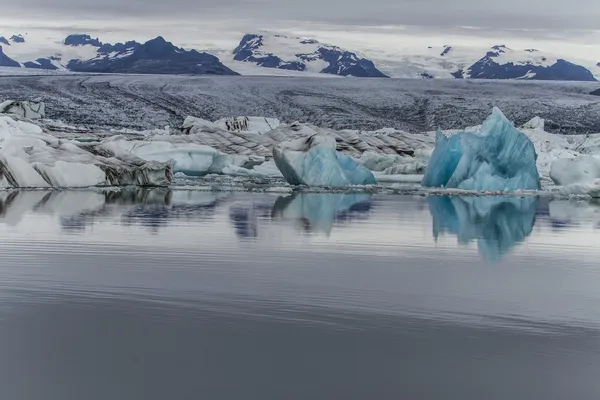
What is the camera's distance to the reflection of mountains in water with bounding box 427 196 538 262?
31.9 ft

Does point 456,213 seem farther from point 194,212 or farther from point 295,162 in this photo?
point 295,162

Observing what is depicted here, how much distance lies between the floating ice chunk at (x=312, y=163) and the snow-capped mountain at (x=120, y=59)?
81687 millimetres

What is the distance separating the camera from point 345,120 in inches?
1644

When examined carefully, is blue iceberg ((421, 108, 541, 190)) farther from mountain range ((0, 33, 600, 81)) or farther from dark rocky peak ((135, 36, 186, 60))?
dark rocky peak ((135, 36, 186, 60))

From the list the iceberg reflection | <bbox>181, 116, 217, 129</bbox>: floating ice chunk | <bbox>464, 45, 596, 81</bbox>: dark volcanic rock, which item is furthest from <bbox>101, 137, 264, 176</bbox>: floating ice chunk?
<bbox>464, 45, 596, 81</bbox>: dark volcanic rock

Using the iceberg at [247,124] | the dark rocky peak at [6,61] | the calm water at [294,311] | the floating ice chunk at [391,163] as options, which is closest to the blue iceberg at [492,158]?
the floating ice chunk at [391,163]

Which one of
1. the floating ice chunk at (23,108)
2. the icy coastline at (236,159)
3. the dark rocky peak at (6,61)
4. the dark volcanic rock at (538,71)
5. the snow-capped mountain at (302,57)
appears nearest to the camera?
the icy coastline at (236,159)

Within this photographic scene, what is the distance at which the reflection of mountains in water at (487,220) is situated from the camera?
9.73m

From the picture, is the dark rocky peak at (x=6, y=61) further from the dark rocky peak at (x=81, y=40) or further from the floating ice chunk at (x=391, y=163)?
the floating ice chunk at (x=391, y=163)

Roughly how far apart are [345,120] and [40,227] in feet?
105

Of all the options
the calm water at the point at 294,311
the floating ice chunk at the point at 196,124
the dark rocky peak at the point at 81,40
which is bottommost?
the dark rocky peak at the point at 81,40

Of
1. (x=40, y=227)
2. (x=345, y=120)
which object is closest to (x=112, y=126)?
(x=345, y=120)

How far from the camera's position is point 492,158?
64.4 ft

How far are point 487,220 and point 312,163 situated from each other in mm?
7693
